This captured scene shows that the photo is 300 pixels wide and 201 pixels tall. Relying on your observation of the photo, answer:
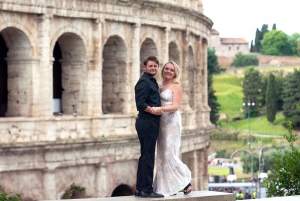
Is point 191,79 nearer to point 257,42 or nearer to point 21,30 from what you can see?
point 21,30

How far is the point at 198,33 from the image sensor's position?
145 ft

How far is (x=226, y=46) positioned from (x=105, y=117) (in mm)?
158492

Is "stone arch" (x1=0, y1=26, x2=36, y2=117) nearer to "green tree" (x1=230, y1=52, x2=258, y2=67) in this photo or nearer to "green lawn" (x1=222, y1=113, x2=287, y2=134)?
"green lawn" (x1=222, y1=113, x2=287, y2=134)

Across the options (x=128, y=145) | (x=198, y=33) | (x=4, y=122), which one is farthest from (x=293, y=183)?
(x=198, y=33)

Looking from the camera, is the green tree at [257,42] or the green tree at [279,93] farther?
the green tree at [257,42]

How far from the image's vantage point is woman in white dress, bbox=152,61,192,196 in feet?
61.8

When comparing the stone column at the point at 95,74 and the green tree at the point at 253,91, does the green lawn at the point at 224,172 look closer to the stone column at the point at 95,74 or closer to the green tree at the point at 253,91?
the green tree at the point at 253,91

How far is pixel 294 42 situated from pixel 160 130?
17367cm

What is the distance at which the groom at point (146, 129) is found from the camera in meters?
18.6

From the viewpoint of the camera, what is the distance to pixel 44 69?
110 ft

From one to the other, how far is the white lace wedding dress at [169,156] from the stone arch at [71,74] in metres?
16.2

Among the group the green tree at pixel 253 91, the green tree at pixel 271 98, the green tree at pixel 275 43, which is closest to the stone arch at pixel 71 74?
the green tree at pixel 271 98

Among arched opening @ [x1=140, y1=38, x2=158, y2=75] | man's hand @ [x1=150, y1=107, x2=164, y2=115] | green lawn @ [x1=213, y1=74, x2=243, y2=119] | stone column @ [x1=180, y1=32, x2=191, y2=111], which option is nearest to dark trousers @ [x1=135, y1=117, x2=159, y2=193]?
man's hand @ [x1=150, y1=107, x2=164, y2=115]

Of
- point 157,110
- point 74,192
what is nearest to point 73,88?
point 74,192
